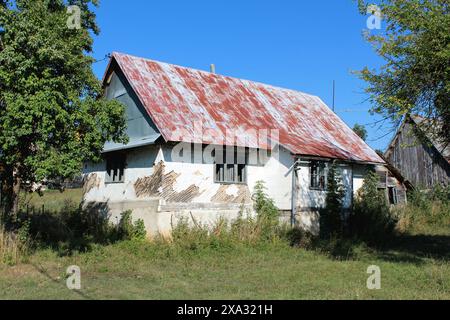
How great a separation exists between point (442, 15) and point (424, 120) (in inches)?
116

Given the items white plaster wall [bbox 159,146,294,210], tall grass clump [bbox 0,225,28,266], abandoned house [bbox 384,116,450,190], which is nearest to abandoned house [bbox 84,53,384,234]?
white plaster wall [bbox 159,146,294,210]

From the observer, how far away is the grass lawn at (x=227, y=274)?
27.6ft

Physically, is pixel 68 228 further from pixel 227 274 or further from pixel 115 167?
pixel 227 274

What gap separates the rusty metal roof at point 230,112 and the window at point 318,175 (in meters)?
0.53

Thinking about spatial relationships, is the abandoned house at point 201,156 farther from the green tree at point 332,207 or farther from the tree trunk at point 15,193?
the tree trunk at point 15,193

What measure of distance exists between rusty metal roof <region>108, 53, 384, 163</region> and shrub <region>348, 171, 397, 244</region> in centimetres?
127

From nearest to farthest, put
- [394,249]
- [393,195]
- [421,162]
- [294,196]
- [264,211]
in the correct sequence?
1. [394,249]
2. [264,211]
3. [294,196]
4. [393,195]
5. [421,162]

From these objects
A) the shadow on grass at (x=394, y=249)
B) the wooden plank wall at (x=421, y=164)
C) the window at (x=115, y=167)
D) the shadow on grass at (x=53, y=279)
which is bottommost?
the shadow on grass at (x=53, y=279)

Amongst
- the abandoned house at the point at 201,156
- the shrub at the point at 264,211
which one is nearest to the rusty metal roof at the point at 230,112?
the abandoned house at the point at 201,156

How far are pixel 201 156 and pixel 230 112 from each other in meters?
3.29

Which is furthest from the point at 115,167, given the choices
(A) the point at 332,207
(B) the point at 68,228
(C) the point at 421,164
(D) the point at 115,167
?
(C) the point at 421,164

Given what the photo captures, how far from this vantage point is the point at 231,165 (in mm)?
16469
